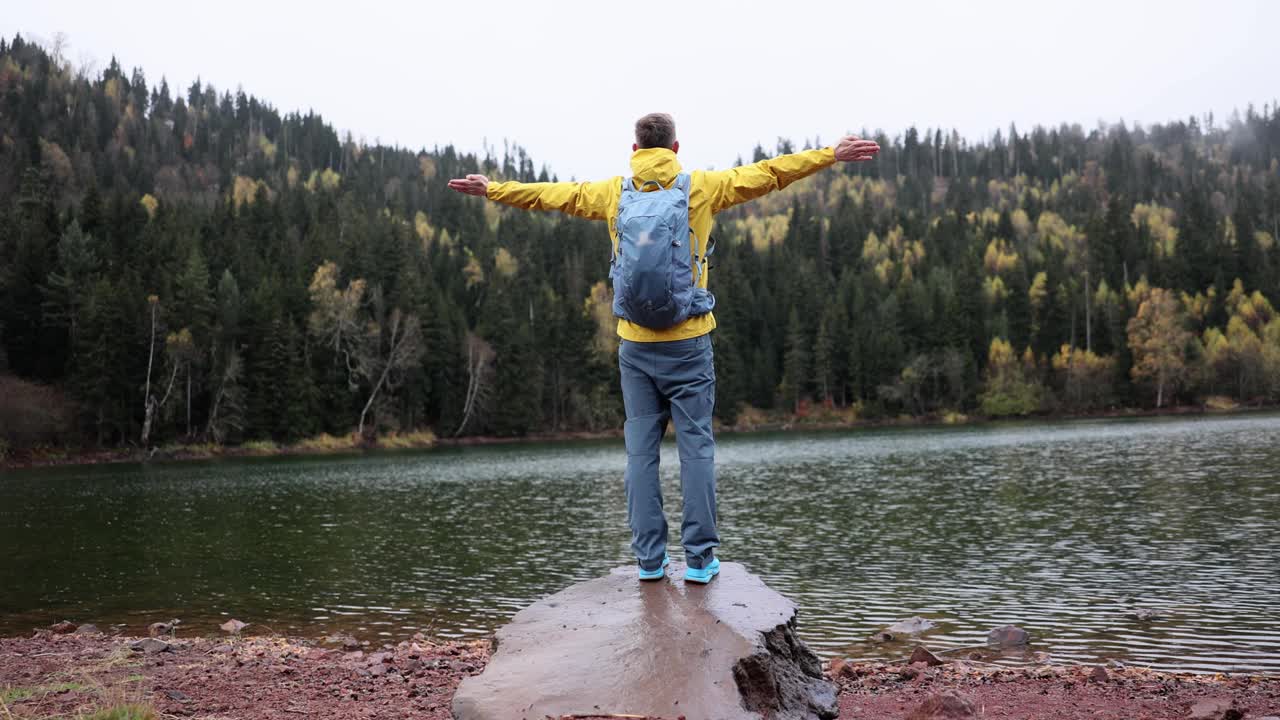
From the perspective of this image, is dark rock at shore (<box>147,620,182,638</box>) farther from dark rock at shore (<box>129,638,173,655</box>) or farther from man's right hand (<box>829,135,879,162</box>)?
man's right hand (<box>829,135,879,162</box>)

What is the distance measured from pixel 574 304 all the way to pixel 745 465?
59.4 metres

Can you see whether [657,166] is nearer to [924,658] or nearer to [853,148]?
[853,148]

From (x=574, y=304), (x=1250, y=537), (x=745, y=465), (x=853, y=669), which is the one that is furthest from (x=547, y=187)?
Answer: (x=574, y=304)

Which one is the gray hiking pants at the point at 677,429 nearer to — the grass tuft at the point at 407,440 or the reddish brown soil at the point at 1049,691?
the reddish brown soil at the point at 1049,691

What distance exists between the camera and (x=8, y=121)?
14225cm

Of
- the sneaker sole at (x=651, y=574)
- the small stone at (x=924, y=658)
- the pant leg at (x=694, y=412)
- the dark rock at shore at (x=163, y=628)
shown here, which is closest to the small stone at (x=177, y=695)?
the sneaker sole at (x=651, y=574)

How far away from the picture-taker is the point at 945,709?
22.8 feet

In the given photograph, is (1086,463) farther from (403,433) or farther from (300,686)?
(403,433)

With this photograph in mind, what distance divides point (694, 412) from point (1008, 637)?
24.6 ft

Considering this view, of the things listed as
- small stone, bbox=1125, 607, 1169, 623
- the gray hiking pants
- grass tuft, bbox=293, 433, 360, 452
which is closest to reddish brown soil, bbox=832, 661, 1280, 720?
the gray hiking pants

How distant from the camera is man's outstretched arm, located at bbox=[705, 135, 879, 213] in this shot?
630cm

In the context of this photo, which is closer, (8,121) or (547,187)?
(547,187)

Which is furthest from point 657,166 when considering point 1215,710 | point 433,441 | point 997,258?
point 997,258

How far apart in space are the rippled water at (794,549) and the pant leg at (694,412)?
607 cm
